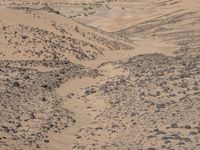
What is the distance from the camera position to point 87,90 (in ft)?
76.2

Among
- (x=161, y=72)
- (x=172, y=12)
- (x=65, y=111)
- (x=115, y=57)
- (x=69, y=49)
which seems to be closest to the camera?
(x=65, y=111)

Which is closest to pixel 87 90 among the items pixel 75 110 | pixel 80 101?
pixel 80 101

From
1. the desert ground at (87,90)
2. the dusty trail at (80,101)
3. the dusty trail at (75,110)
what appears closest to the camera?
the desert ground at (87,90)

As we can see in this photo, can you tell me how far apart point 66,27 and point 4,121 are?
1880cm

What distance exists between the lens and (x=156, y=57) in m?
31.9

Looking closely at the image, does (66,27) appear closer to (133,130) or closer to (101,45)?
(101,45)

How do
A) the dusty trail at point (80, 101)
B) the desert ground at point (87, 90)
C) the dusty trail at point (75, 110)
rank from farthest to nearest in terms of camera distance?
the dusty trail at point (80, 101)
the dusty trail at point (75, 110)
the desert ground at point (87, 90)

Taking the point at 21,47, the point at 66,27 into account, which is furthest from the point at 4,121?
the point at 66,27

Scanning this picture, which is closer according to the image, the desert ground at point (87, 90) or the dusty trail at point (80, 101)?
the desert ground at point (87, 90)

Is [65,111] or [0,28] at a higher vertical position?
[0,28]

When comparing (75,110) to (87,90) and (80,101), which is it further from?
(87,90)

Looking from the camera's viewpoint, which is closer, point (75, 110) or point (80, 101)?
point (75, 110)

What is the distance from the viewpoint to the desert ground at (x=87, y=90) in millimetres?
16156

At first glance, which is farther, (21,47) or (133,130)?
(21,47)
